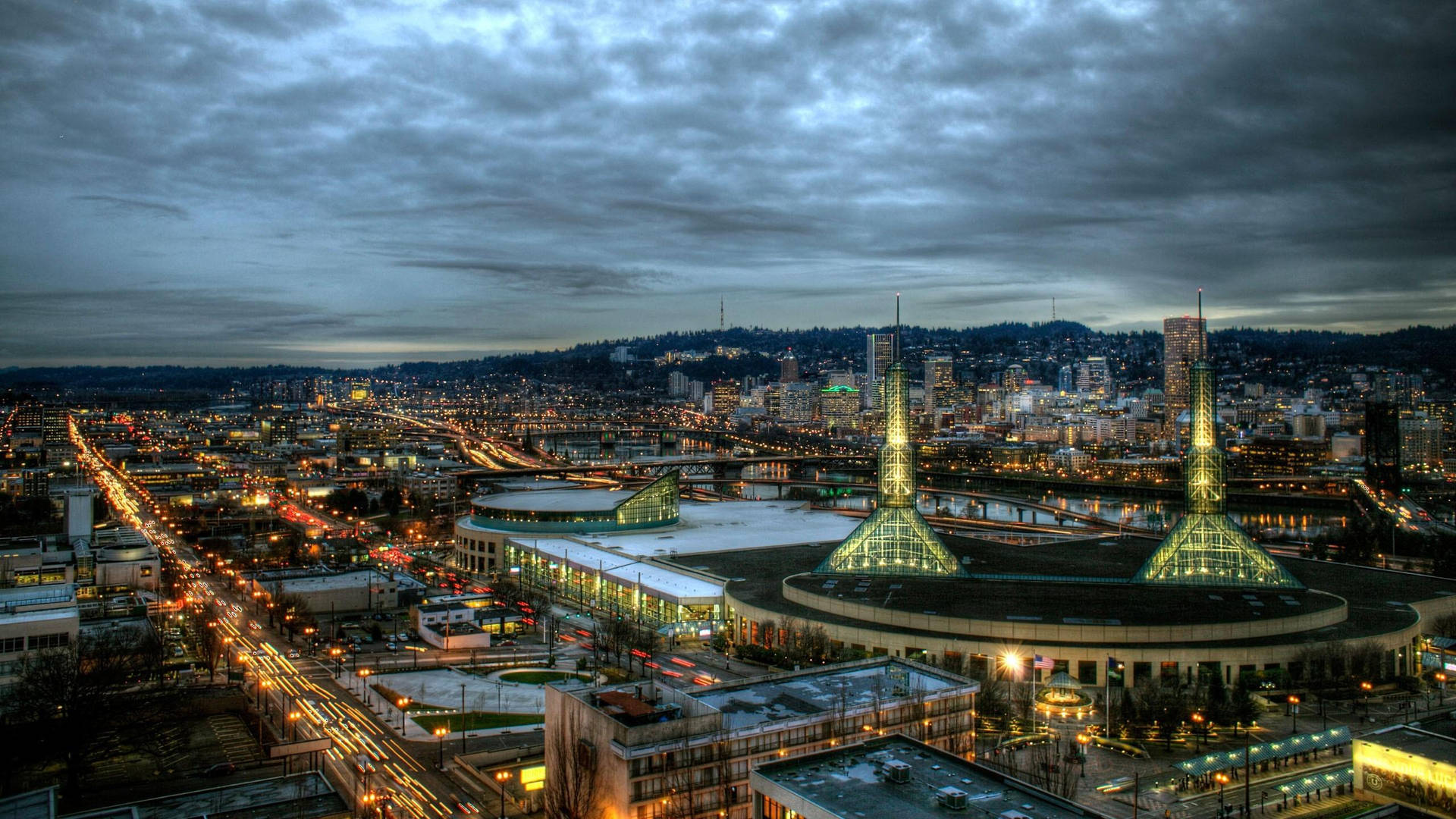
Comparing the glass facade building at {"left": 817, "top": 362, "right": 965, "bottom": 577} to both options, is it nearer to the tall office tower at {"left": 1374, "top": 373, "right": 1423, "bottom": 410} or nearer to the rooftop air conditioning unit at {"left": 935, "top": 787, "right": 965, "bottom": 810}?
the rooftop air conditioning unit at {"left": 935, "top": 787, "right": 965, "bottom": 810}

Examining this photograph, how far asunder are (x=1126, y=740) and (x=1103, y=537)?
24.0m

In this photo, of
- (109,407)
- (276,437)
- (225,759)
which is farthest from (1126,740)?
(109,407)

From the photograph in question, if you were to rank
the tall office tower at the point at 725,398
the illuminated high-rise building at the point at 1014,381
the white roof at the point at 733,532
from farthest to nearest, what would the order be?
the tall office tower at the point at 725,398 → the illuminated high-rise building at the point at 1014,381 → the white roof at the point at 733,532

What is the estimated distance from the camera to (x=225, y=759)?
18.9m

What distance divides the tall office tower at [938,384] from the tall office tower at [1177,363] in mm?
32240

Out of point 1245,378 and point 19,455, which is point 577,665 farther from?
point 1245,378

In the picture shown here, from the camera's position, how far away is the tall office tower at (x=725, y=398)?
6978 inches

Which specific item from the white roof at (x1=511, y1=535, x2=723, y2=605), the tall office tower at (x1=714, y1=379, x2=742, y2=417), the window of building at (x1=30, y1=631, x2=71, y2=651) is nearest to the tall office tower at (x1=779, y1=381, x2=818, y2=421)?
the tall office tower at (x1=714, y1=379, x2=742, y2=417)

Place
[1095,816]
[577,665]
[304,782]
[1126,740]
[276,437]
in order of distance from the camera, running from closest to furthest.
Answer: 1. [1095,816]
2. [304,782]
3. [1126,740]
4. [577,665]
5. [276,437]

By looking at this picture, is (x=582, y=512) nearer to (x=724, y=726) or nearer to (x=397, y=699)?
(x=397, y=699)

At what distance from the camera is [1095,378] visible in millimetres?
172500

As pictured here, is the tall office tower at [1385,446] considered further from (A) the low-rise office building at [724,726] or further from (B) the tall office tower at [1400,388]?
(A) the low-rise office building at [724,726]

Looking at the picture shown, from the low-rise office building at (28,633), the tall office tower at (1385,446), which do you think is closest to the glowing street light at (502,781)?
the low-rise office building at (28,633)

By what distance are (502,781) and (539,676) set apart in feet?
26.0
